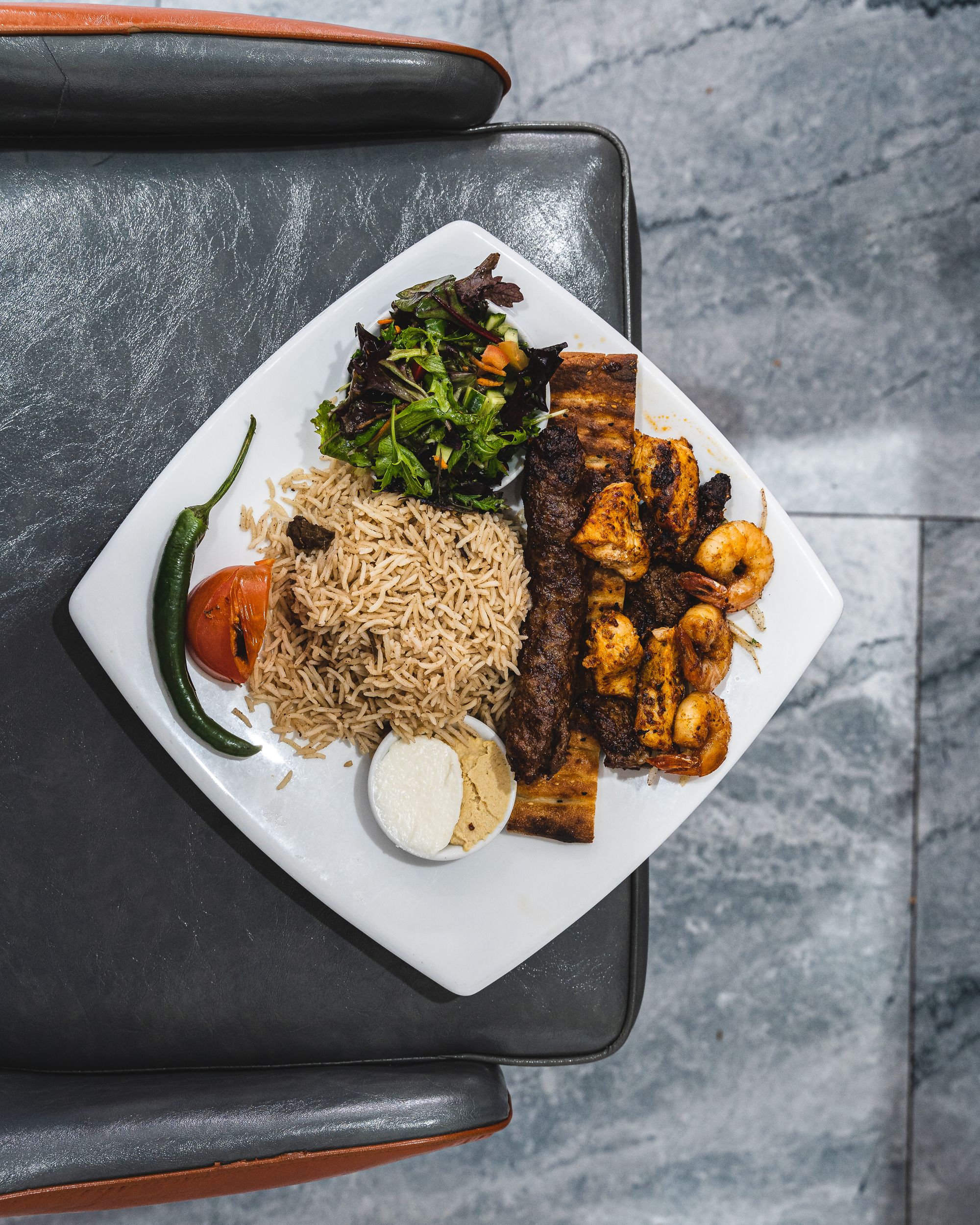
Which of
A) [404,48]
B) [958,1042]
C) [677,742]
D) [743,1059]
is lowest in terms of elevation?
[958,1042]

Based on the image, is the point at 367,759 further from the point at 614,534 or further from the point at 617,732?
the point at 614,534

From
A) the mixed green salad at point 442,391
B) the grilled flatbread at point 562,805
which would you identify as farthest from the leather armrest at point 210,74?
the grilled flatbread at point 562,805

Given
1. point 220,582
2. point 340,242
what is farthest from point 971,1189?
point 340,242

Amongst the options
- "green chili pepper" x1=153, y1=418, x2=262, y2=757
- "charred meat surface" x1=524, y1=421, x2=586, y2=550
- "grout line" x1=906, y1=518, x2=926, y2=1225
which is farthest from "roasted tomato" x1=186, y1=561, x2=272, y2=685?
"grout line" x1=906, y1=518, x2=926, y2=1225

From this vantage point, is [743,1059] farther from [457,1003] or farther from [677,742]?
[677,742]

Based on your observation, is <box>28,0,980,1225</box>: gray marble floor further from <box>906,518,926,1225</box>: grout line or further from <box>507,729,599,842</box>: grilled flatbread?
<box>507,729,599,842</box>: grilled flatbread

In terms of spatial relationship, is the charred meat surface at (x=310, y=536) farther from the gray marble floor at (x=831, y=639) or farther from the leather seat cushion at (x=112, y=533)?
the gray marble floor at (x=831, y=639)

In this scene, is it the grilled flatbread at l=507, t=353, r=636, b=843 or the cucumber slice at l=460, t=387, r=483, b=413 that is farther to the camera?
the grilled flatbread at l=507, t=353, r=636, b=843
